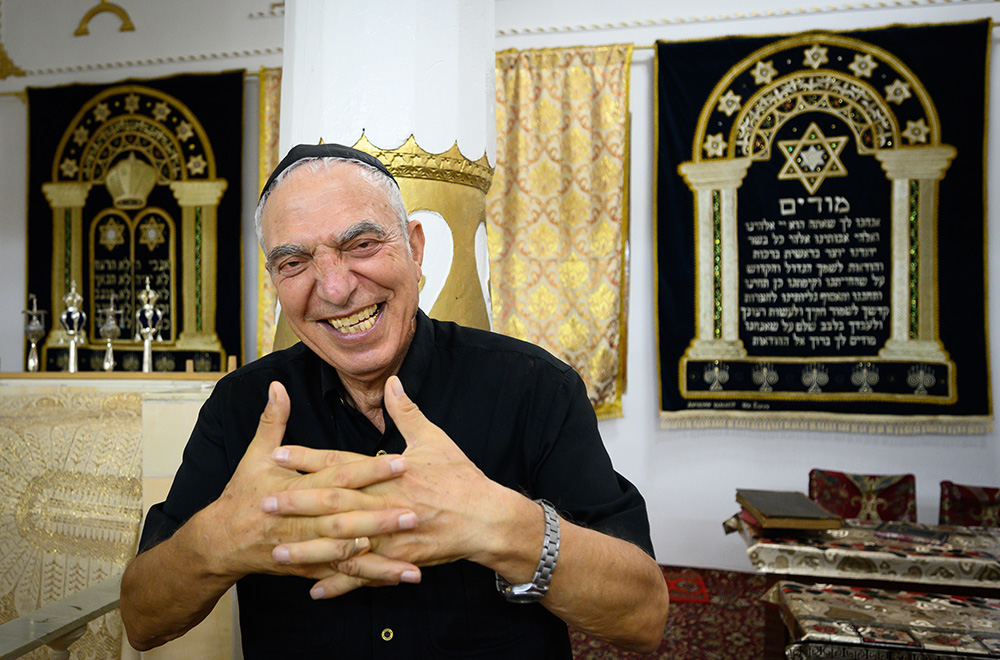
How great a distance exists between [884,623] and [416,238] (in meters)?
1.57

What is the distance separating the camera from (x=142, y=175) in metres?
4.56

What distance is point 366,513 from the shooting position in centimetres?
88

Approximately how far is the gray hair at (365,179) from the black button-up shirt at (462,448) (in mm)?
201

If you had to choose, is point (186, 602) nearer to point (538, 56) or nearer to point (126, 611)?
point (126, 611)

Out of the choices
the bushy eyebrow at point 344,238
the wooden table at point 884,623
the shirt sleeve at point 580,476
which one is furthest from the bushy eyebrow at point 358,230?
the wooden table at point 884,623

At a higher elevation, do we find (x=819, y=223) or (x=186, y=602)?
(x=819, y=223)

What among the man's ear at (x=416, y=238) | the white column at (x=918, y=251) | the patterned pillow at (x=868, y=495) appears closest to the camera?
the man's ear at (x=416, y=238)

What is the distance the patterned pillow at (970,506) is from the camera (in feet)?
9.88

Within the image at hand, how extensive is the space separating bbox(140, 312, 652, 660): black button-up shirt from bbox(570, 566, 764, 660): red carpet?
5.88 feet

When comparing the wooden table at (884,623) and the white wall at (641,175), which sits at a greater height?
the white wall at (641,175)

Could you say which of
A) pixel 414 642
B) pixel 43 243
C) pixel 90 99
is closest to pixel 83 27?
pixel 90 99

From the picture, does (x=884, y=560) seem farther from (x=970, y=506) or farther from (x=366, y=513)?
(x=366, y=513)

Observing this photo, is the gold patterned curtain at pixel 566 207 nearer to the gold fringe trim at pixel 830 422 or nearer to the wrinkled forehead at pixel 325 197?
the gold fringe trim at pixel 830 422

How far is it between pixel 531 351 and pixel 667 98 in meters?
3.33
